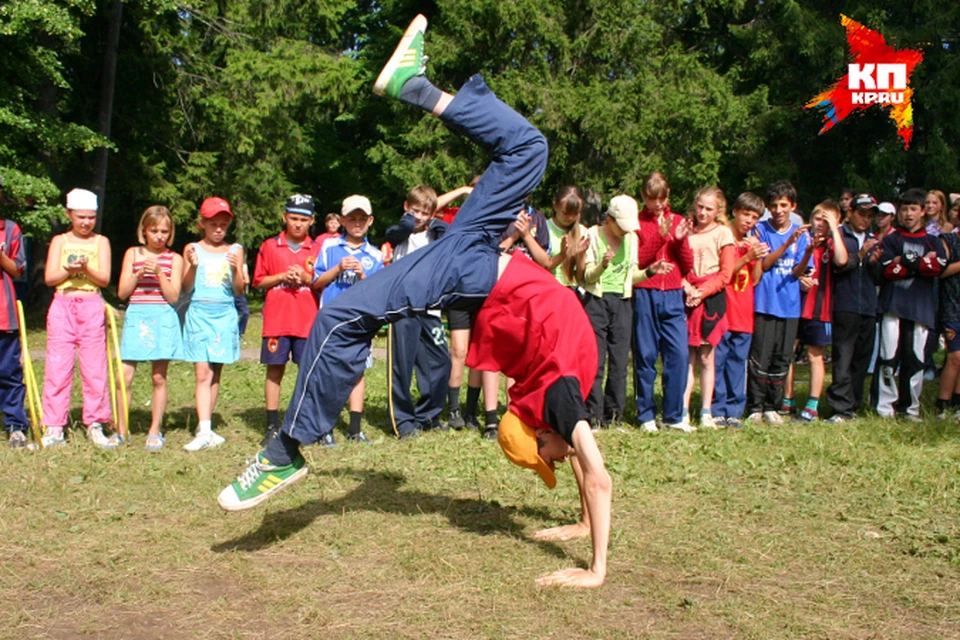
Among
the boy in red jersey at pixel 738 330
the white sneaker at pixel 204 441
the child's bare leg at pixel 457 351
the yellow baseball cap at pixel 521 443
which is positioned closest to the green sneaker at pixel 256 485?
the yellow baseball cap at pixel 521 443

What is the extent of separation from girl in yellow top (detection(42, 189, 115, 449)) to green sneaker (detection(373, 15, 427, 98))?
3.56 metres

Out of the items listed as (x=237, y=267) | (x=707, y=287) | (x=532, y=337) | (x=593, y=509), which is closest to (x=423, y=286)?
(x=532, y=337)

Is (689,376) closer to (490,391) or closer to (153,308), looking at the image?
(490,391)

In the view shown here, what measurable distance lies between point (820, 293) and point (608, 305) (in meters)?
2.26

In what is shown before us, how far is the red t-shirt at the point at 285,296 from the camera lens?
24.8ft

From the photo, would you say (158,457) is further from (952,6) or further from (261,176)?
(952,6)

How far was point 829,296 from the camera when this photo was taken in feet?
28.6

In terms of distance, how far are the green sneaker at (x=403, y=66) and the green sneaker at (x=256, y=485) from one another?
2.05m

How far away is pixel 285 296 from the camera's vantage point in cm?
763

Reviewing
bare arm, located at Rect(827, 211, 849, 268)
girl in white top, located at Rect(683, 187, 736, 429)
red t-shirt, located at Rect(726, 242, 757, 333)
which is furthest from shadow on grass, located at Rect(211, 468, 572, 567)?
bare arm, located at Rect(827, 211, 849, 268)

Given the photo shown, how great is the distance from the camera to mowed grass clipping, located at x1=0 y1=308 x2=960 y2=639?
412cm

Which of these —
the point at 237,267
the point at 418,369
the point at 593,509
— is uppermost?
the point at 237,267

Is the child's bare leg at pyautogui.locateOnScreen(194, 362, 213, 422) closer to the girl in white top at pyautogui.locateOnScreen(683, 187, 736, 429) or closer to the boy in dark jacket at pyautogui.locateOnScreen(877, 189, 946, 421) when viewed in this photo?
the girl in white top at pyautogui.locateOnScreen(683, 187, 736, 429)

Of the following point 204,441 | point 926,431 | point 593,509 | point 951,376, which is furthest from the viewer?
point 951,376
